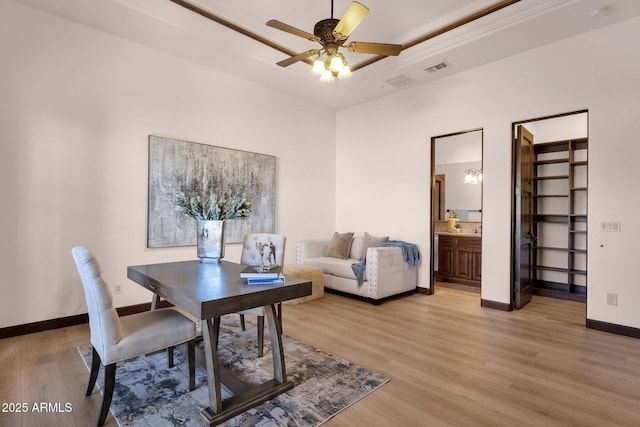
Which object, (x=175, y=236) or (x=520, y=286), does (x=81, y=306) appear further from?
(x=520, y=286)

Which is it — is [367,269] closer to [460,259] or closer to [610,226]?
[460,259]

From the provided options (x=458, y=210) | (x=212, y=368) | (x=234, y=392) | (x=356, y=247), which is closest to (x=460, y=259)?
(x=458, y=210)

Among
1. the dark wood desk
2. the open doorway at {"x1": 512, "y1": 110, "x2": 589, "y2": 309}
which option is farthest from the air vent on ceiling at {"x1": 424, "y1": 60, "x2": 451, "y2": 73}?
the dark wood desk

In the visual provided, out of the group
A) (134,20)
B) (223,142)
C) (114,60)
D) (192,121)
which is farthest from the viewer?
(223,142)

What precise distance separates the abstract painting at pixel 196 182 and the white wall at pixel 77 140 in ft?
0.38

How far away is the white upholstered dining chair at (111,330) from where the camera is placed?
176 centimetres

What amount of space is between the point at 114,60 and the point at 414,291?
4933 millimetres

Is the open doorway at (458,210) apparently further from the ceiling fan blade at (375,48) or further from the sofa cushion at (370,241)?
the ceiling fan blade at (375,48)

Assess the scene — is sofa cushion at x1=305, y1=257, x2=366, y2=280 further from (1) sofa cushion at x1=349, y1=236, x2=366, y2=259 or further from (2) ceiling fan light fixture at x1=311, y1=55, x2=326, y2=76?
(2) ceiling fan light fixture at x1=311, y1=55, x2=326, y2=76

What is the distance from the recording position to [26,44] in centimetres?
315

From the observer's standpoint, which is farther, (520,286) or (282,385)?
(520,286)

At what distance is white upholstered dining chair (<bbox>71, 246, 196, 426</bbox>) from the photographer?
1.76 metres

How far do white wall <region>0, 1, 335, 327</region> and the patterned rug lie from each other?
1.02 meters

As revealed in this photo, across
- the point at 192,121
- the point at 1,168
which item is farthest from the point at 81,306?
the point at 192,121
